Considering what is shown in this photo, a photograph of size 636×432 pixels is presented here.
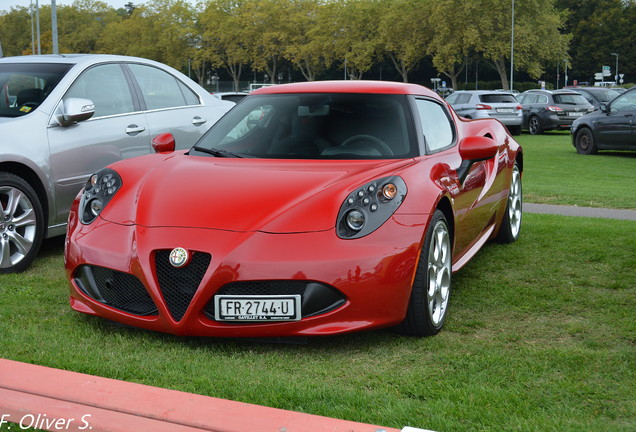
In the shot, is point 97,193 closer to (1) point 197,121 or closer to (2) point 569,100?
(1) point 197,121

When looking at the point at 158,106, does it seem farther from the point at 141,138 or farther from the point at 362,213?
the point at 362,213

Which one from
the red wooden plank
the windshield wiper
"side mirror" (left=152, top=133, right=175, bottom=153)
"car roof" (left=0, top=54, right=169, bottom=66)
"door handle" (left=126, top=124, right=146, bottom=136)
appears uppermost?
"car roof" (left=0, top=54, right=169, bottom=66)

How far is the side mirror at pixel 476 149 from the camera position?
221 inches

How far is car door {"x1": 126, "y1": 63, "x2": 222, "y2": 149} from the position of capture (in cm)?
775

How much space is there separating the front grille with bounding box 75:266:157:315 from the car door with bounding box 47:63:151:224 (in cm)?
216

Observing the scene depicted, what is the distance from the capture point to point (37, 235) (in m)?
6.46

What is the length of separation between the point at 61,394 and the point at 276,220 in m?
1.39

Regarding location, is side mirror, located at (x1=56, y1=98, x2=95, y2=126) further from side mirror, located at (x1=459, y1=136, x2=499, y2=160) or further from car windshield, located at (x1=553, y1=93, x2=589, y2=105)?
car windshield, located at (x1=553, y1=93, x2=589, y2=105)

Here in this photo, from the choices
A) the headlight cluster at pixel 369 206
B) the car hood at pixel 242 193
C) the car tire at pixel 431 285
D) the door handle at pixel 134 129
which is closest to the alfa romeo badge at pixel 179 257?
the car hood at pixel 242 193

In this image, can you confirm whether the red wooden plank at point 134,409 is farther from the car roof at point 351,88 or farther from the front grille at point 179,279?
the car roof at point 351,88

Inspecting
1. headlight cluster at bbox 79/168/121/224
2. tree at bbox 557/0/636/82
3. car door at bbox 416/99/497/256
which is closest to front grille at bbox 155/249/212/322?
headlight cluster at bbox 79/168/121/224

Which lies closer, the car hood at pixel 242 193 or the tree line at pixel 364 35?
the car hood at pixel 242 193

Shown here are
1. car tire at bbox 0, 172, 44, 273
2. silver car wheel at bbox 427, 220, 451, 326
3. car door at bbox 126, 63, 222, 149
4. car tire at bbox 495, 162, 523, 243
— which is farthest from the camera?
car door at bbox 126, 63, 222, 149

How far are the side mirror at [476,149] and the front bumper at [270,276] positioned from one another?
131 centimetres
